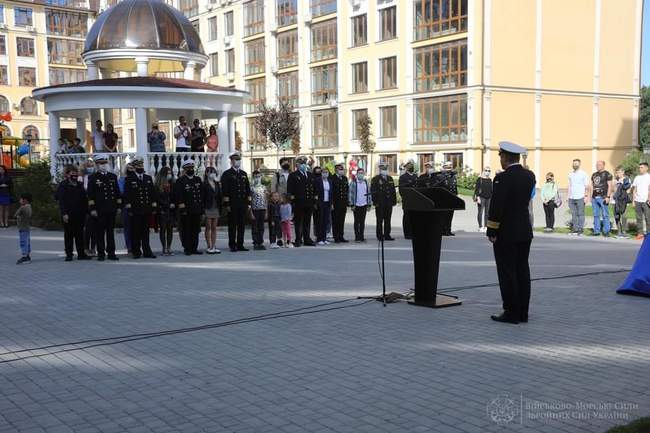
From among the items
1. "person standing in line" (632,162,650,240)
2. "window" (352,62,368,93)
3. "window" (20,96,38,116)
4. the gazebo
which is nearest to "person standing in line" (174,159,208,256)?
the gazebo

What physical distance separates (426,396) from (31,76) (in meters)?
85.7

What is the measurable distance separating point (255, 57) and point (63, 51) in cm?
3133

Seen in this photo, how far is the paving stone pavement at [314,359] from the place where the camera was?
5086 mm

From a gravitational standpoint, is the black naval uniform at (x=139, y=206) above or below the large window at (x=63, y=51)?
below

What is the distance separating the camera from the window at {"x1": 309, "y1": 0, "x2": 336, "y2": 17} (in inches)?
2249

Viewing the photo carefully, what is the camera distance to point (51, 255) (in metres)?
15.1

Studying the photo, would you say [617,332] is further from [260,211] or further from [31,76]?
[31,76]

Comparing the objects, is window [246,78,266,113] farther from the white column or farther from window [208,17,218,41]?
the white column

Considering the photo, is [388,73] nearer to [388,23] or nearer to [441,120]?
[388,23]

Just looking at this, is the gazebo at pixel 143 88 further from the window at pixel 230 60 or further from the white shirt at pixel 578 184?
the window at pixel 230 60

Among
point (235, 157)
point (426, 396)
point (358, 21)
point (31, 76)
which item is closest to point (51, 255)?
point (235, 157)

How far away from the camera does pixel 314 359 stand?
21.8 ft

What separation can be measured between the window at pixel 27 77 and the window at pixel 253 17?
99.7 ft

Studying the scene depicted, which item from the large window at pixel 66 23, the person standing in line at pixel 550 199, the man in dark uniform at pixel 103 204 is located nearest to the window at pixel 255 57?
the large window at pixel 66 23
